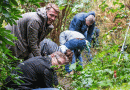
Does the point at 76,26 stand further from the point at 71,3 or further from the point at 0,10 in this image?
the point at 0,10

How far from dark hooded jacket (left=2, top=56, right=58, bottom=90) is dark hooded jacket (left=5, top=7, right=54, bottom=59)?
760 millimetres

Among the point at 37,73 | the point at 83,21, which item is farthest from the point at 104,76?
the point at 83,21

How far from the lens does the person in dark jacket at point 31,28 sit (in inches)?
118

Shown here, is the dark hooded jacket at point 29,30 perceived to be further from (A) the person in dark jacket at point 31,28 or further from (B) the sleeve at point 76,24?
(B) the sleeve at point 76,24

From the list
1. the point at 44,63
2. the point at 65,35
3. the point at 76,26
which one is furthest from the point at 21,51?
the point at 76,26

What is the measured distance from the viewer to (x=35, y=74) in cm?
231

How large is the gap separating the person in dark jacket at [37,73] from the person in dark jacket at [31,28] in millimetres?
766

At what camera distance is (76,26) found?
4773 millimetres

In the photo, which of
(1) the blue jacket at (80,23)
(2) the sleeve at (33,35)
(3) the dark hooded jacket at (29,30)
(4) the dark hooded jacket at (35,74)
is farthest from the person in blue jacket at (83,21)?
(4) the dark hooded jacket at (35,74)

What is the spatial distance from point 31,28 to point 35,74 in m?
1.01

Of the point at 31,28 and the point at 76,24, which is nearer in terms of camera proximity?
the point at 31,28

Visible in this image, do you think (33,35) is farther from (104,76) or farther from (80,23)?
(80,23)

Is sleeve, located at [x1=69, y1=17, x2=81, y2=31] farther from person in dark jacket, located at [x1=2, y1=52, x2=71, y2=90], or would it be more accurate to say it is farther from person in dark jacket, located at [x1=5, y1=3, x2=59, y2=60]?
person in dark jacket, located at [x1=2, y1=52, x2=71, y2=90]

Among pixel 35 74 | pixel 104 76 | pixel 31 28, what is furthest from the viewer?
pixel 31 28
